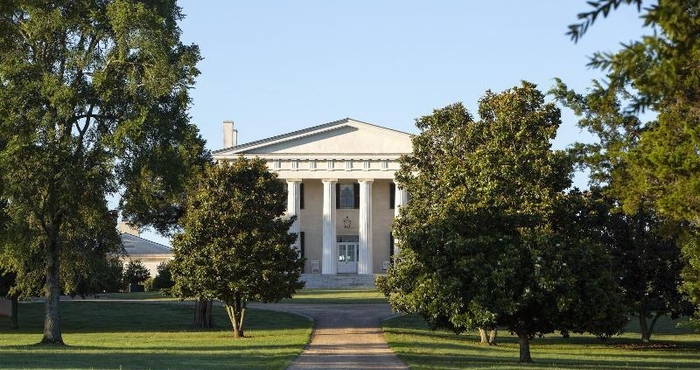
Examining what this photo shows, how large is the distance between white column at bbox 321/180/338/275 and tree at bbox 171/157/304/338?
1581 inches

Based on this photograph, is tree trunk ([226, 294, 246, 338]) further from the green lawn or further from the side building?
the side building

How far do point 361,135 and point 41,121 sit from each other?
49750 millimetres

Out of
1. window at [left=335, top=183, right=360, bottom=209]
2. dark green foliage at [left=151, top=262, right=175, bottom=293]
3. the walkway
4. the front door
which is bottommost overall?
the walkway

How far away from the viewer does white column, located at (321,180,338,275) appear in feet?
276

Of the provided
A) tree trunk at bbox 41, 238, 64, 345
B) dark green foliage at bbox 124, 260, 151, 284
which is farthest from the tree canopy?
dark green foliage at bbox 124, 260, 151, 284

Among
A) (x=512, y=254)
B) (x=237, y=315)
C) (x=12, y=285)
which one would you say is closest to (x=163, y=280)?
(x=12, y=285)

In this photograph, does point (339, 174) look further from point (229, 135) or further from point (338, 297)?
point (338, 297)

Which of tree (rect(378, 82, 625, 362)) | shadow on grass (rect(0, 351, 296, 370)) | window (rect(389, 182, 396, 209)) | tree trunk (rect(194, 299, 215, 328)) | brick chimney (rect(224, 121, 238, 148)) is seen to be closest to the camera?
shadow on grass (rect(0, 351, 296, 370))

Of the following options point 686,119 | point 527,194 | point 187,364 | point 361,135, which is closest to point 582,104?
point 527,194

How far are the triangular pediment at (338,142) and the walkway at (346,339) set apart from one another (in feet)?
83.7

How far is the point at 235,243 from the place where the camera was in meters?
42.3

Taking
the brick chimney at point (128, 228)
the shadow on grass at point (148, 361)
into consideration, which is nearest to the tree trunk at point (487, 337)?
the shadow on grass at point (148, 361)

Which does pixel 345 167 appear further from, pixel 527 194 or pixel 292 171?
pixel 527 194

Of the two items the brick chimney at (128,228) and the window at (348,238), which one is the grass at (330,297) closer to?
the brick chimney at (128,228)
